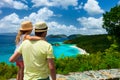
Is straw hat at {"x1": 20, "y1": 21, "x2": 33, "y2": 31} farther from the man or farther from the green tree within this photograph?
the green tree

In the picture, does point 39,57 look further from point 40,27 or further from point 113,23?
point 113,23

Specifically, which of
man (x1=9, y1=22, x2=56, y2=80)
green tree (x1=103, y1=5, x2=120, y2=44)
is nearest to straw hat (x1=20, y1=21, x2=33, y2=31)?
man (x1=9, y1=22, x2=56, y2=80)

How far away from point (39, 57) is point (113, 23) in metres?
37.0

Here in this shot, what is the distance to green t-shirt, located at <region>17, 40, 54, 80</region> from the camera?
172 inches

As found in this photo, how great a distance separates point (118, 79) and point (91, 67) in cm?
271

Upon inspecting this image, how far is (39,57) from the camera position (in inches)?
173

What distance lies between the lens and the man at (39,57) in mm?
4331

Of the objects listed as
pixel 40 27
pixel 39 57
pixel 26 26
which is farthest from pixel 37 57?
pixel 26 26

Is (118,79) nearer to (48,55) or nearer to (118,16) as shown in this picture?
(48,55)

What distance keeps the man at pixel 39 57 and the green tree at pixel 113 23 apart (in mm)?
36082

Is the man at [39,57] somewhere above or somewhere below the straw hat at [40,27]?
below

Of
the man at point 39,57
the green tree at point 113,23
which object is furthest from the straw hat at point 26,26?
the green tree at point 113,23

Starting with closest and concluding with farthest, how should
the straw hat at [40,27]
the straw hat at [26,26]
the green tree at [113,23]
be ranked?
the straw hat at [40,27] → the straw hat at [26,26] → the green tree at [113,23]

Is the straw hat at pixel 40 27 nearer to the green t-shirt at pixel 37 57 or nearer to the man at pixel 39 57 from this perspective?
the man at pixel 39 57
